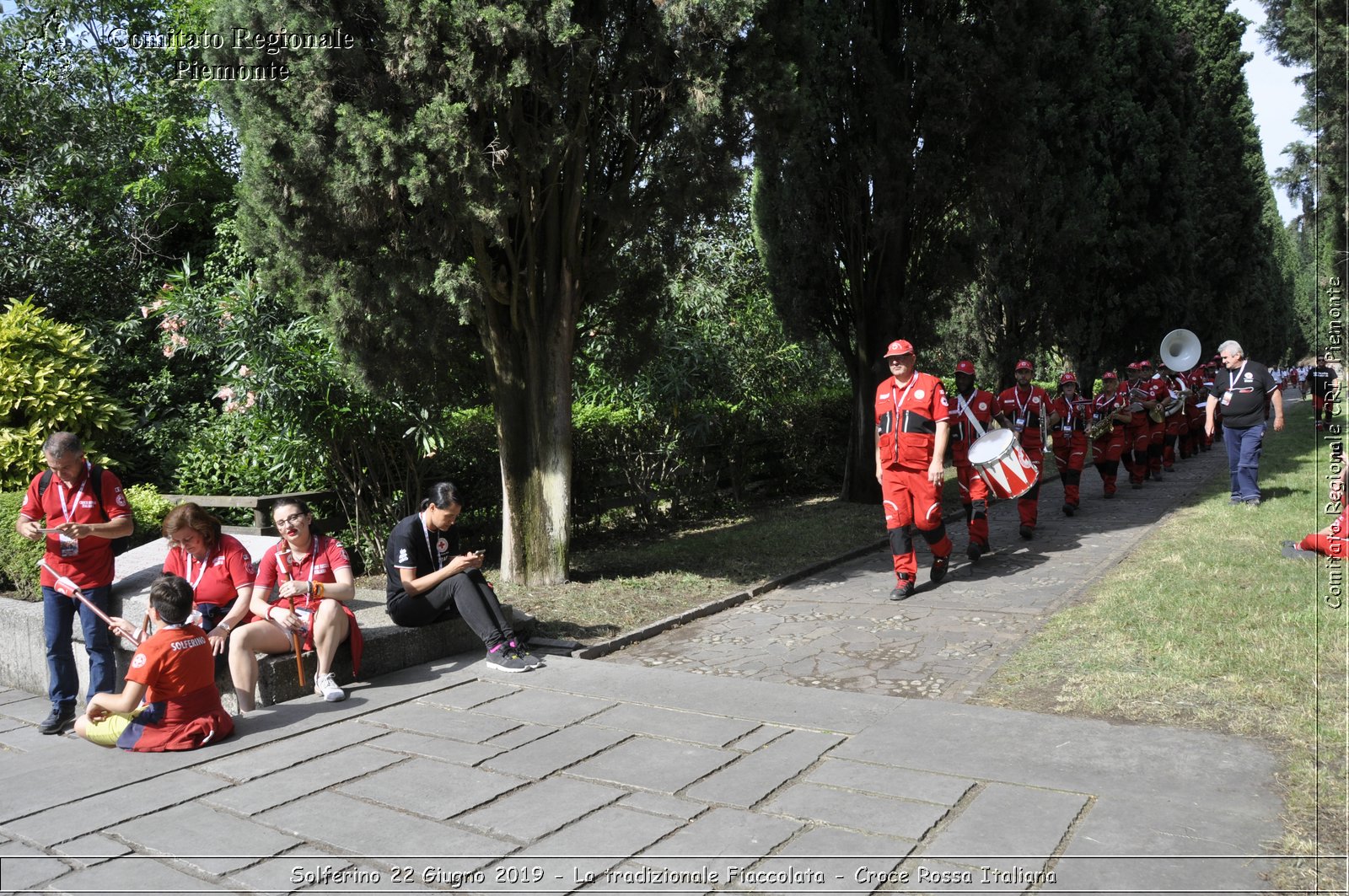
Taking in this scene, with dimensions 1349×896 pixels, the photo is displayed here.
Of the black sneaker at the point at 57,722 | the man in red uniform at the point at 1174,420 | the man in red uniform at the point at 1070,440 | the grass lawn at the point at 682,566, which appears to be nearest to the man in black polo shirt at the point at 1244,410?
the man in red uniform at the point at 1070,440

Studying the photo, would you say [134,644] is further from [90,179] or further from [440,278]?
[90,179]

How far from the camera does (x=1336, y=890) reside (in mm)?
3143

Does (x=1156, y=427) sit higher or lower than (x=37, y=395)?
lower

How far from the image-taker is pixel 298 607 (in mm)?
5906

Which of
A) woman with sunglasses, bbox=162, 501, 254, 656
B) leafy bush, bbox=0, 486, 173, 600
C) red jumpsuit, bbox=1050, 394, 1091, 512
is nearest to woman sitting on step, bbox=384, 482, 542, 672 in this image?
woman with sunglasses, bbox=162, 501, 254, 656

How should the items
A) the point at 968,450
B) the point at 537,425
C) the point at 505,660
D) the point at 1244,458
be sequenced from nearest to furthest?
the point at 505,660 → the point at 537,425 → the point at 968,450 → the point at 1244,458

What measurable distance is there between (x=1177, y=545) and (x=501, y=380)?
6.36 metres

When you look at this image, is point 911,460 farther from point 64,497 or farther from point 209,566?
point 64,497

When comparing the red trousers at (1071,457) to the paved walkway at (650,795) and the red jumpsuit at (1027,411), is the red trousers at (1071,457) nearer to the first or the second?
the red jumpsuit at (1027,411)

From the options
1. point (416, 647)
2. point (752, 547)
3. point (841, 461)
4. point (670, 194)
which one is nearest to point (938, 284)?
point (841, 461)

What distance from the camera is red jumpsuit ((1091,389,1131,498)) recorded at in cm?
1403

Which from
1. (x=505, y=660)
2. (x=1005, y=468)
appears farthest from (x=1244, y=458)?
(x=505, y=660)

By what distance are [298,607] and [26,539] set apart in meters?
3.96

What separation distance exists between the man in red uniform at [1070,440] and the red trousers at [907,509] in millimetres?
4635
